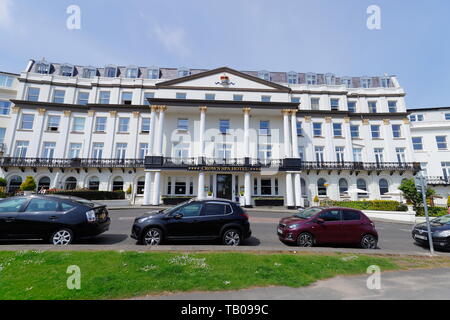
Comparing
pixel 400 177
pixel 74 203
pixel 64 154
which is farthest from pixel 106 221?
pixel 400 177

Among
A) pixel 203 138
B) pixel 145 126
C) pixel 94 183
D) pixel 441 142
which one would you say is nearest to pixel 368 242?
pixel 203 138

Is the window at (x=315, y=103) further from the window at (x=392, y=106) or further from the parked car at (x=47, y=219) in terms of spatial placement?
the parked car at (x=47, y=219)

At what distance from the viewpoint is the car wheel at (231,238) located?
7.14m

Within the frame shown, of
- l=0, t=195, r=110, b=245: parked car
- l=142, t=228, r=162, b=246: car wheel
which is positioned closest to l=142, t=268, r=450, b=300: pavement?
l=142, t=228, r=162, b=246: car wheel

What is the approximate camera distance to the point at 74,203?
22.5 ft

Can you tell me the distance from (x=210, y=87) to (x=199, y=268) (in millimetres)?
23455

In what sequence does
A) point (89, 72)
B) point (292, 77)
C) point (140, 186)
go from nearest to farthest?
point (140, 186) → point (89, 72) → point (292, 77)

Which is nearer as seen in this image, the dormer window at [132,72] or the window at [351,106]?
the window at [351,106]

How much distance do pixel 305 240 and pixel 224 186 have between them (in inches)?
627

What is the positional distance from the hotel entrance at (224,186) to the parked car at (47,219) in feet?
54.3

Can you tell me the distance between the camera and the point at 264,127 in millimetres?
25359

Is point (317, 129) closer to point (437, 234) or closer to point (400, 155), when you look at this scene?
point (400, 155)

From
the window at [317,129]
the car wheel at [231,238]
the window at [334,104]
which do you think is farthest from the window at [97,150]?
the window at [334,104]

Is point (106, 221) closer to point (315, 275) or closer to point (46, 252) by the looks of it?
point (46, 252)
